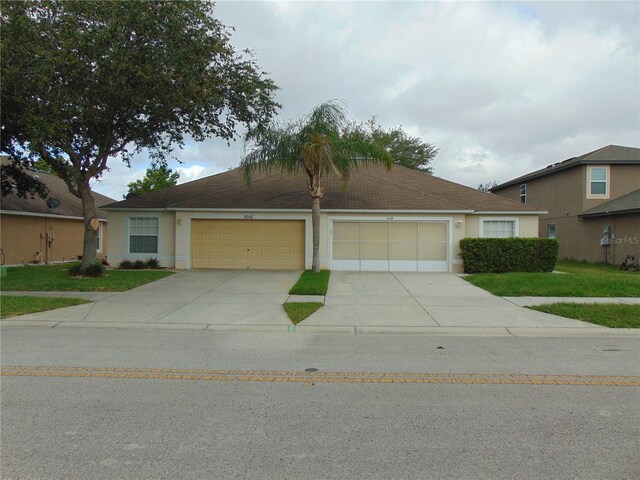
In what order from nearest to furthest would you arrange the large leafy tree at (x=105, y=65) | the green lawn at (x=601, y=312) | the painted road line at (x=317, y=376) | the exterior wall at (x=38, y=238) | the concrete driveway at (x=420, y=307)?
the painted road line at (x=317, y=376) → the green lawn at (x=601, y=312) → the concrete driveway at (x=420, y=307) → the large leafy tree at (x=105, y=65) → the exterior wall at (x=38, y=238)

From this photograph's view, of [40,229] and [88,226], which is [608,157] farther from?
[40,229]

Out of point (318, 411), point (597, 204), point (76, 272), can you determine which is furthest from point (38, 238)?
point (597, 204)

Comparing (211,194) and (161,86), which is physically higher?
(161,86)

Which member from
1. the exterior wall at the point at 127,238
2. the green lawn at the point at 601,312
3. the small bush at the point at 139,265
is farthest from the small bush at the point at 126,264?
the green lawn at the point at 601,312

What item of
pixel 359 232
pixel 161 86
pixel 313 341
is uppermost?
pixel 161 86

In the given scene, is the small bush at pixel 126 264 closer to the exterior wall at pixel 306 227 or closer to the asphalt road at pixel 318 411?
the exterior wall at pixel 306 227

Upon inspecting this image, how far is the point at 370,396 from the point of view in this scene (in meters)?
5.09

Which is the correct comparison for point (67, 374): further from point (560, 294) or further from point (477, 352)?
point (560, 294)

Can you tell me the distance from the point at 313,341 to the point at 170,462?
4.46m

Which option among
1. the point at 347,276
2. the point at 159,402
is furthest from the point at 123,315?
the point at 347,276

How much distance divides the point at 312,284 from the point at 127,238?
1028cm

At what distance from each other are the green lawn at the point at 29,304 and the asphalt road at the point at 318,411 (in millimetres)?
2598

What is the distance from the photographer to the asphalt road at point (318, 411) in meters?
3.56

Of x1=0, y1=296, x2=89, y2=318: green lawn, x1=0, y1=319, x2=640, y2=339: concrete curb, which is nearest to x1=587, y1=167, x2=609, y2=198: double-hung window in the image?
x1=0, y1=319, x2=640, y2=339: concrete curb
